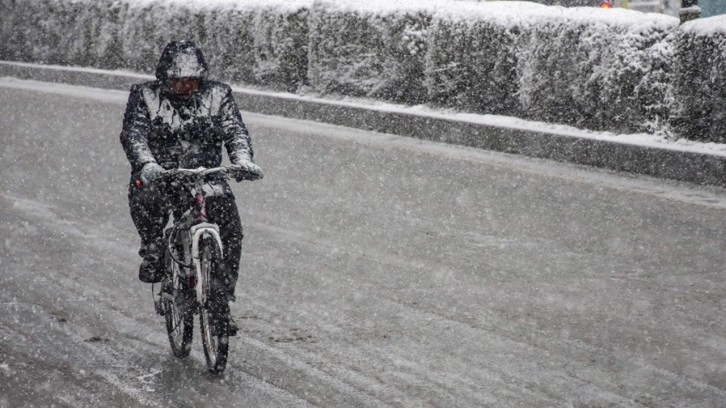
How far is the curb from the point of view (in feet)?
41.7

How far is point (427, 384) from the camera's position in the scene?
233 inches

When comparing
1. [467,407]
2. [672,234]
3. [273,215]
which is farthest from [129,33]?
[467,407]

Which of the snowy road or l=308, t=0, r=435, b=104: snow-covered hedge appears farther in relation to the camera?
l=308, t=0, r=435, b=104: snow-covered hedge

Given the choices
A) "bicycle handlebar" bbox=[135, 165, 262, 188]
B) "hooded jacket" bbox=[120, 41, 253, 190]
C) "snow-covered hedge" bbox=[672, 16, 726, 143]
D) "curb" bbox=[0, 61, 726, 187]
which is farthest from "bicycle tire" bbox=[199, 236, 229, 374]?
"snow-covered hedge" bbox=[672, 16, 726, 143]

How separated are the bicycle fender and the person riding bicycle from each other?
0.13m

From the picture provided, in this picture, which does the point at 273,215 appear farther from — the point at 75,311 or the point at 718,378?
the point at 718,378

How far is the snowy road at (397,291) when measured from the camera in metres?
5.93

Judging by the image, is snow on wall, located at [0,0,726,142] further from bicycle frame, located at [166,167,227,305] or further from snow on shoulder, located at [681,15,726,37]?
bicycle frame, located at [166,167,227,305]

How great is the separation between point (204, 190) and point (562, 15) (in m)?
10.1

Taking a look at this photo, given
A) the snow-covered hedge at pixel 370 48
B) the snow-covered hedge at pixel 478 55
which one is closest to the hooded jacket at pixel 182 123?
the snow-covered hedge at pixel 478 55

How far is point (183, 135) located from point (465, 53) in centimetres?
1074

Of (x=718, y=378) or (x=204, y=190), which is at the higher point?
(x=204, y=190)

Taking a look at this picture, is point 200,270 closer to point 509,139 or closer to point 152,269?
point 152,269

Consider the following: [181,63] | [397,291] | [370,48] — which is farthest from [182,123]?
[370,48]
